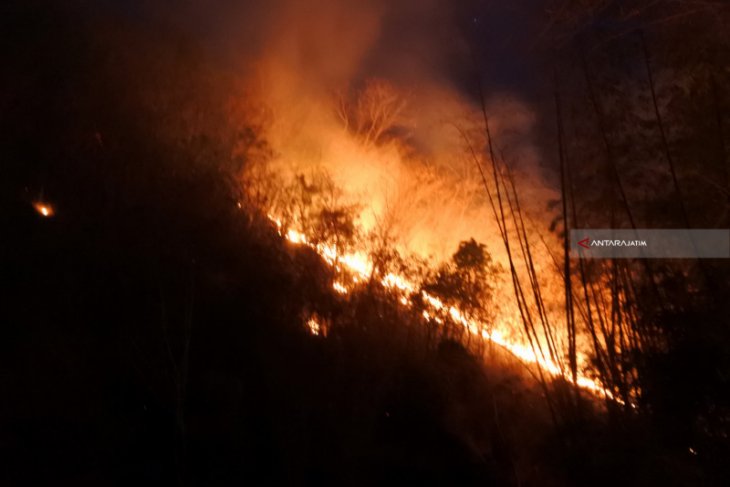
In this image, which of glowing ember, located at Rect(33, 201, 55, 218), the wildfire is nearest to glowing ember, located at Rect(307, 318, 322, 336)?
the wildfire

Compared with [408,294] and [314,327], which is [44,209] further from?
[408,294]

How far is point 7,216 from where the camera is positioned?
542 centimetres

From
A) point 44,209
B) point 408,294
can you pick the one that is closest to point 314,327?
point 408,294

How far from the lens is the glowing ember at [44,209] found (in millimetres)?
5726

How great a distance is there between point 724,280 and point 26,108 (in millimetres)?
8398

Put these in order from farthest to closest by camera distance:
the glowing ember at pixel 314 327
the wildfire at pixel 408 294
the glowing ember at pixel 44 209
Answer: the wildfire at pixel 408 294 → the glowing ember at pixel 44 209 → the glowing ember at pixel 314 327

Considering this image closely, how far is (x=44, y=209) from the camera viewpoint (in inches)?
229

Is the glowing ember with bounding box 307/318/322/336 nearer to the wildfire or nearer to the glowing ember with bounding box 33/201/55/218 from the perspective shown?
the wildfire

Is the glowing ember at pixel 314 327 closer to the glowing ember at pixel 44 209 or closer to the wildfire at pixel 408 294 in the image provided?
the wildfire at pixel 408 294

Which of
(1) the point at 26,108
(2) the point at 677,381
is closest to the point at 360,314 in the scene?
(2) the point at 677,381

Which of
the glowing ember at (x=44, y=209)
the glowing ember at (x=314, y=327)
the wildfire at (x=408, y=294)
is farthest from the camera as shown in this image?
the wildfire at (x=408, y=294)

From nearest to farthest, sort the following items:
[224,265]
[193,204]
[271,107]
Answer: [224,265] → [193,204] → [271,107]

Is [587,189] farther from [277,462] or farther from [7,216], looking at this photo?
[7,216]

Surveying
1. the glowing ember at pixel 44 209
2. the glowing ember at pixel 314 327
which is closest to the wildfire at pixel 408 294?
the glowing ember at pixel 314 327
